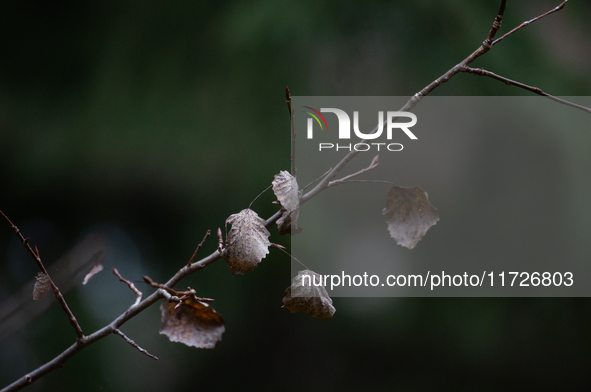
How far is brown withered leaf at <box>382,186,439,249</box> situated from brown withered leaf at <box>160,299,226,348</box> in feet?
0.48

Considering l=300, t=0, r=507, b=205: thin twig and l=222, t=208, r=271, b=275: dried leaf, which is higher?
l=300, t=0, r=507, b=205: thin twig

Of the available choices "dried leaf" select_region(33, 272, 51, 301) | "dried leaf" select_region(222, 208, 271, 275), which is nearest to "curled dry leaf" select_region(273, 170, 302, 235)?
"dried leaf" select_region(222, 208, 271, 275)

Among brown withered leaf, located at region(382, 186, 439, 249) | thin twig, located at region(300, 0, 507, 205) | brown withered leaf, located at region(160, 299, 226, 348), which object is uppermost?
thin twig, located at region(300, 0, 507, 205)

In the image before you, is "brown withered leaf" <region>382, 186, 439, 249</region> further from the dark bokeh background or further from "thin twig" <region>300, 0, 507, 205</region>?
the dark bokeh background

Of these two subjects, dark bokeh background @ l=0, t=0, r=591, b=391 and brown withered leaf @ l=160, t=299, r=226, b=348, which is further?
dark bokeh background @ l=0, t=0, r=591, b=391

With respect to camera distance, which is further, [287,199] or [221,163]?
[221,163]

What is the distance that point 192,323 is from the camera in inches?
11.1

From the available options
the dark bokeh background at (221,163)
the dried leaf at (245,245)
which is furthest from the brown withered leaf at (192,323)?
the dark bokeh background at (221,163)

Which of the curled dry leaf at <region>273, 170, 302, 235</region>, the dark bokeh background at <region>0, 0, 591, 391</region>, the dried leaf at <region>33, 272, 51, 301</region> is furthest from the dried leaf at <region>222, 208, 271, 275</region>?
the dark bokeh background at <region>0, 0, 591, 391</region>

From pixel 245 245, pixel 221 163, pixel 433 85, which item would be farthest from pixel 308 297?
pixel 221 163

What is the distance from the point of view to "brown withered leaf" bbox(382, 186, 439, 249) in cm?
26

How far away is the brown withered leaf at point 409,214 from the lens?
0.87 feet

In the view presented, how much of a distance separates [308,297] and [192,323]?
0.09 m

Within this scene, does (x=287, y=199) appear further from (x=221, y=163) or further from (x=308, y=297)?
(x=221, y=163)
